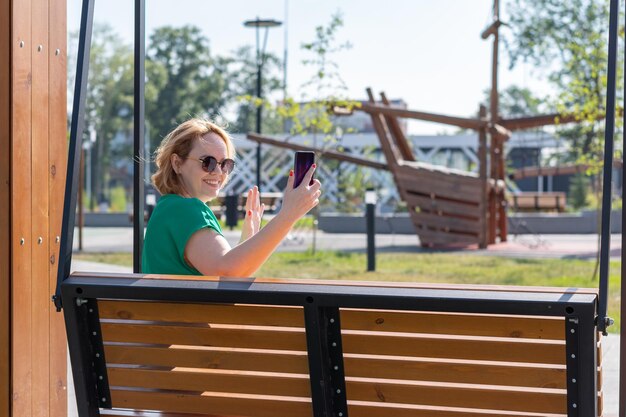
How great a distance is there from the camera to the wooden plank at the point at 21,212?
130 inches

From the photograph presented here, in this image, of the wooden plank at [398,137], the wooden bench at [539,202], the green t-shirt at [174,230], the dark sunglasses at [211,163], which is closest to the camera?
the green t-shirt at [174,230]

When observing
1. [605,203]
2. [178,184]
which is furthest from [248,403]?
[605,203]

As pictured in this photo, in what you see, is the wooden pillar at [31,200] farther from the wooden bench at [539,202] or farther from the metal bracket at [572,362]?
the wooden bench at [539,202]

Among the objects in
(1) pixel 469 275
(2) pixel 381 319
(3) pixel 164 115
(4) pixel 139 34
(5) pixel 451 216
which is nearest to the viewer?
(2) pixel 381 319

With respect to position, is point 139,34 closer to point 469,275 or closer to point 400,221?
point 469,275

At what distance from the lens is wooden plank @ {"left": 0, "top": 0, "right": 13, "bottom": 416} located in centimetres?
327

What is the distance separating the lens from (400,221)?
85.6 ft

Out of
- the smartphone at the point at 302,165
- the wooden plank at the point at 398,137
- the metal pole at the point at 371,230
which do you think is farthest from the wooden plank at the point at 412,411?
the wooden plank at the point at 398,137

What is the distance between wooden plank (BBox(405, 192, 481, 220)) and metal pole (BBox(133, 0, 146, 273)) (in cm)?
1555

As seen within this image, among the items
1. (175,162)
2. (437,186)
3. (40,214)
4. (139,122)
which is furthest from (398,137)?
(175,162)

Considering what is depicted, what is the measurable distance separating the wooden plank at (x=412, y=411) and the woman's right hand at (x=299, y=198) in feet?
1.81

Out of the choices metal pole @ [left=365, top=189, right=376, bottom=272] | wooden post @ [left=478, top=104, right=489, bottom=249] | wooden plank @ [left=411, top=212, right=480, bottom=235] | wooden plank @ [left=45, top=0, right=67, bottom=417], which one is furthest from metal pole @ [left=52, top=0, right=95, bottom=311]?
wooden plank @ [left=411, top=212, right=480, bottom=235]

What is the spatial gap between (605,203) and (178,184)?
137 cm

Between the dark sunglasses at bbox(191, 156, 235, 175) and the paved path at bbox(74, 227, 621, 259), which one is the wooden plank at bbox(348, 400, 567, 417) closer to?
the dark sunglasses at bbox(191, 156, 235, 175)
